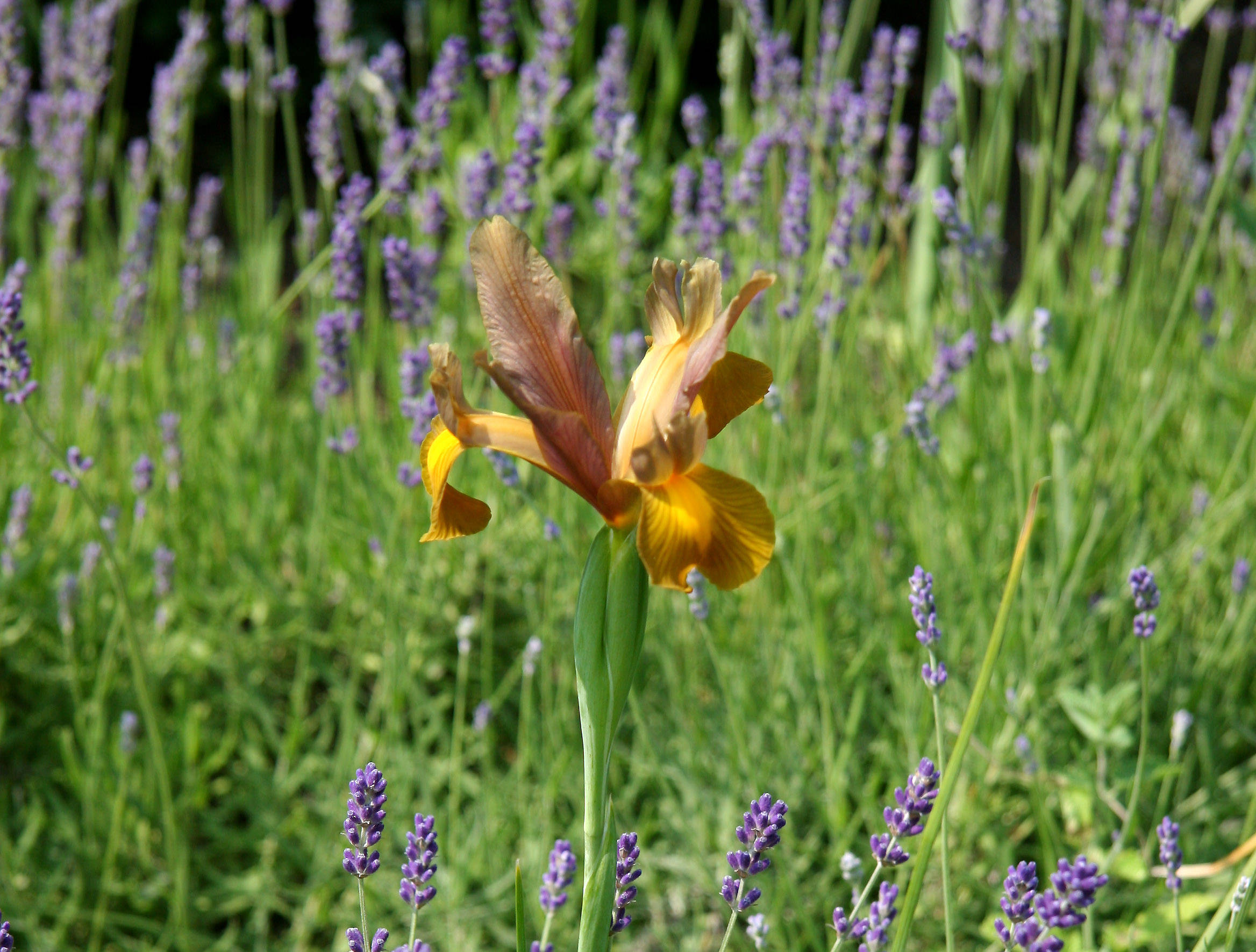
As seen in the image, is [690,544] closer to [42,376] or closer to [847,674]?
[847,674]

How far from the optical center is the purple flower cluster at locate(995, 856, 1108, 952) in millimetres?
815

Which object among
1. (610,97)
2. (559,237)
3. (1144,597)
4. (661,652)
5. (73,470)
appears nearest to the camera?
(1144,597)

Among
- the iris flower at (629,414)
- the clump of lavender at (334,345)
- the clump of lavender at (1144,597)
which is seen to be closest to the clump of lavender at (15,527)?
the clump of lavender at (334,345)

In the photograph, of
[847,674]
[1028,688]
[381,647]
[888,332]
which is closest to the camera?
[1028,688]

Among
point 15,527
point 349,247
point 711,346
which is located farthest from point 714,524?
point 15,527

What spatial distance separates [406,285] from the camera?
5.96 feet

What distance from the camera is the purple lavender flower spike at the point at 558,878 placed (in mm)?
972

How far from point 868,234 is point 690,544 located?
1880 millimetres

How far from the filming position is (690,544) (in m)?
0.82

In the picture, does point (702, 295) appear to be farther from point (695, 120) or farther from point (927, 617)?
point (695, 120)

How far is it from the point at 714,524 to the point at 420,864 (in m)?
0.39

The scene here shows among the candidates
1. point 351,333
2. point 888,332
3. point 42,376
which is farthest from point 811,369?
point 42,376

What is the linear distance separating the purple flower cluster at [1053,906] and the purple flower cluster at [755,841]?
19 cm

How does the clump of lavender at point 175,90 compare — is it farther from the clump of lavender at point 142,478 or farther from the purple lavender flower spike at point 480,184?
the clump of lavender at point 142,478
